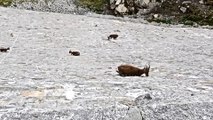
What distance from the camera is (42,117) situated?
6.82 metres

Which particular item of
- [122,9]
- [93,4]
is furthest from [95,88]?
[93,4]

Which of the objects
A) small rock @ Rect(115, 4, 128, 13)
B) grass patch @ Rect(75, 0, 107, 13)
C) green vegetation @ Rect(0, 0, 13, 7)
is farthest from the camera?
grass patch @ Rect(75, 0, 107, 13)

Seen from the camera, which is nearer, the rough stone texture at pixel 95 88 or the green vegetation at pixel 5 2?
the rough stone texture at pixel 95 88

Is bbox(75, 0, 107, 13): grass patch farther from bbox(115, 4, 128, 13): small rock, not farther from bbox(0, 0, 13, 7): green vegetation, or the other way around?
bbox(0, 0, 13, 7): green vegetation

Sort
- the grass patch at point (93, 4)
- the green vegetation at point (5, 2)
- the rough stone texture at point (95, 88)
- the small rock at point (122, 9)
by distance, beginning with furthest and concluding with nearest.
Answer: the grass patch at point (93, 4) < the green vegetation at point (5, 2) < the small rock at point (122, 9) < the rough stone texture at point (95, 88)

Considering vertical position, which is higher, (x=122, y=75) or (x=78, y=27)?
(x=122, y=75)

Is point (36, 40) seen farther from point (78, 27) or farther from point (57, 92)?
point (57, 92)

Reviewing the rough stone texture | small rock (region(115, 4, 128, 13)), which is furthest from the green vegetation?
the rough stone texture

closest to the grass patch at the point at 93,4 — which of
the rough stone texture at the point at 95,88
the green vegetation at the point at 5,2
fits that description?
the green vegetation at the point at 5,2

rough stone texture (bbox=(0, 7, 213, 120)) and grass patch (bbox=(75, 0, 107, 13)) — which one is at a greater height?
rough stone texture (bbox=(0, 7, 213, 120))

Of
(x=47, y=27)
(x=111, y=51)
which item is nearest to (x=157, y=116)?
(x=111, y=51)

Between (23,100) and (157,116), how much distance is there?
261cm

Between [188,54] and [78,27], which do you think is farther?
[78,27]

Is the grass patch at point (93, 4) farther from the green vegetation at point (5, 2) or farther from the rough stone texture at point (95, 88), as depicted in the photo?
the rough stone texture at point (95, 88)
